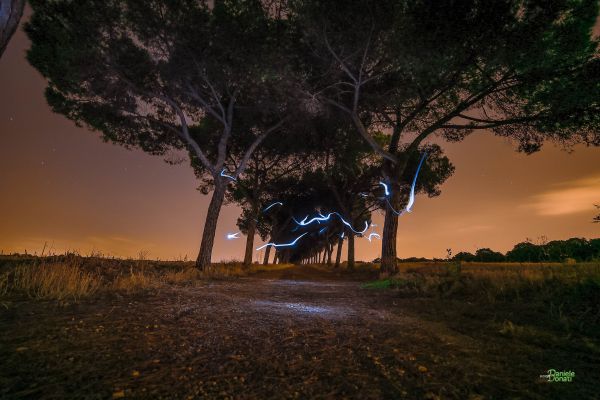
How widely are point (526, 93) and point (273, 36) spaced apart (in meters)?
8.88

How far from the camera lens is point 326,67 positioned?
12.1 meters

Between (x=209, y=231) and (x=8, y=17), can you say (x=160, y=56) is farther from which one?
(x=8, y=17)

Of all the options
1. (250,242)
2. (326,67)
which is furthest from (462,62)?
(250,242)

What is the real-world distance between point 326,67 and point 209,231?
24.1ft

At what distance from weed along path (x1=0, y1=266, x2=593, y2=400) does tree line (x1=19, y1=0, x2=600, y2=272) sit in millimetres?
8345

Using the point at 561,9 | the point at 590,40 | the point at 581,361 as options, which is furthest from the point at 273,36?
the point at 581,361

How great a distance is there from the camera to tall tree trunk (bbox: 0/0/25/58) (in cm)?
345

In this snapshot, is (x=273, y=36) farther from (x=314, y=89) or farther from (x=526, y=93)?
(x=526, y=93)

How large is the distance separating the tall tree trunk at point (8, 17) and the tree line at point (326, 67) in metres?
8.43

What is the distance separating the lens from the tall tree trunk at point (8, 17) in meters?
3.45

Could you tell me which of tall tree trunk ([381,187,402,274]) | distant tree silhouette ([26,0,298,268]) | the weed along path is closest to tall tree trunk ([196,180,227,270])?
distant tree silhouette ([26,0,298,268])

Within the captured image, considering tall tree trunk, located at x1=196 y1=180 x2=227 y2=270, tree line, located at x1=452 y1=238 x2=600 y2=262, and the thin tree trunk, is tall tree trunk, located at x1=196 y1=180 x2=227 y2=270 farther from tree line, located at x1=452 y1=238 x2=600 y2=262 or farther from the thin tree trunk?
tree line, located at x1=452 y1=238 x2=600 y2=262

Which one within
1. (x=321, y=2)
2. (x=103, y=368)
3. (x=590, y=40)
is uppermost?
(x=321, y=2)

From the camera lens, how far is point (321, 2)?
10.1 metres
